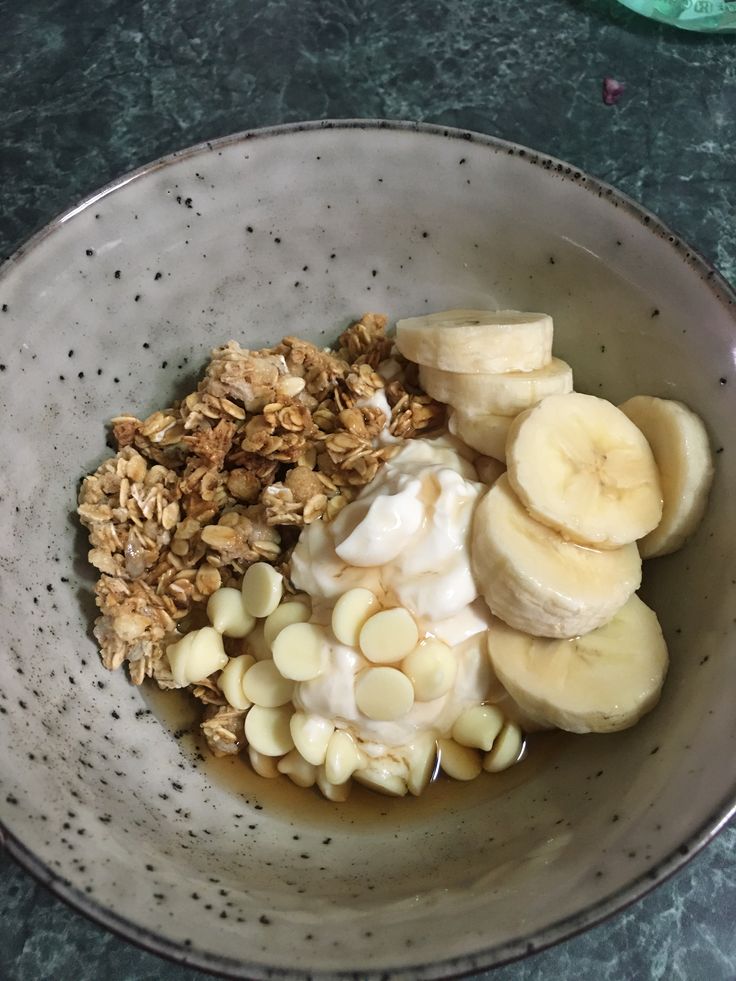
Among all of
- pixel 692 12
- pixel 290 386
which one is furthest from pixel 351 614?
pixel 692 12

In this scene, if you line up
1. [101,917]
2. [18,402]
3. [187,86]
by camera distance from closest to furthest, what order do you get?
[101,917] < [18,402] < [187,86]

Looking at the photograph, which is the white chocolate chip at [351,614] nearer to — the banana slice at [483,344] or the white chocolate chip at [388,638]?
the white chocolate chip at [388,638]

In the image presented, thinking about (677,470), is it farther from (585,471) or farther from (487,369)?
(487,369)

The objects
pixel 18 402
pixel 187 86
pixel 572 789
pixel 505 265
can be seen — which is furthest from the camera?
pixel 187 86

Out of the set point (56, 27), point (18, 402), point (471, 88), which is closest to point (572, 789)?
point (18, 402)

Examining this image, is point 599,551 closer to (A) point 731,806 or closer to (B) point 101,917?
(A) point 731,806

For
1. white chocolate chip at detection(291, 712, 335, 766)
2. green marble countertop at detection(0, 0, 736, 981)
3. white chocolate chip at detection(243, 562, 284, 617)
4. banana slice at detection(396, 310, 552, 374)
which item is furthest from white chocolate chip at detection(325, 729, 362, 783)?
green marble countertop at detection(0, 0, 736, 981)
